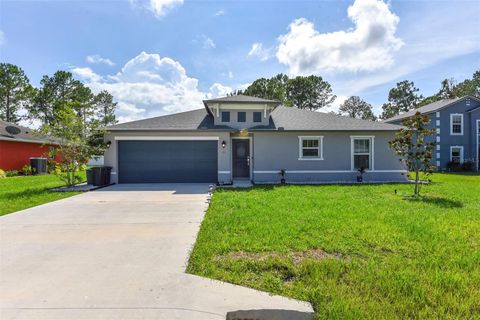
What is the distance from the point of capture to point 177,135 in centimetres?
1255

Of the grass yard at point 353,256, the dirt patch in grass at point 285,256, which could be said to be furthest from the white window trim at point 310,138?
the dirt patch in grass at point 285,256

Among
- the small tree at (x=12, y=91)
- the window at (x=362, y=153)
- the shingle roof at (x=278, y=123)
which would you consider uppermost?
the small tree at (x=12, y=91)

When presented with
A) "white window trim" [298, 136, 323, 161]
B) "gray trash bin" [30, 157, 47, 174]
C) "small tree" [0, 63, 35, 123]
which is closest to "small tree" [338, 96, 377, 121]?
"white window trim" [298, 136, 323, 161]

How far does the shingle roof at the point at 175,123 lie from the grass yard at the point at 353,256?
663cm

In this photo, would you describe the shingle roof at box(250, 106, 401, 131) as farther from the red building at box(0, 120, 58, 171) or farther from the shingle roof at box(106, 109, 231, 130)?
the red building at box(0, 120, 58, 171)

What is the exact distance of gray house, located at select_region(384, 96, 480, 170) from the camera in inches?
817

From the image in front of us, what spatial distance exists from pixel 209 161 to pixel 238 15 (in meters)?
6.62

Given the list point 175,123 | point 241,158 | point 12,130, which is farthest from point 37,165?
point 241,158

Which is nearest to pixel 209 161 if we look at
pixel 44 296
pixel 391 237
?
pixel 391 237

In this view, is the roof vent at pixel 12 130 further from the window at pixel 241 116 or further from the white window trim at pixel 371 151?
the white window trim at pixel 371 151

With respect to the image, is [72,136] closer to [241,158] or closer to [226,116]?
[226,116]

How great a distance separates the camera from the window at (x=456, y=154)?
20803mm

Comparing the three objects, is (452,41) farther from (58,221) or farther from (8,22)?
(8,22)

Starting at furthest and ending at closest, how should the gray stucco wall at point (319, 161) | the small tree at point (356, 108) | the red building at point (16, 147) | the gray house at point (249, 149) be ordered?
the small tree at point (356, 108) < the red building at point (16, 147) < the gray stucco wall at point (319, 161) < the gray house at point (249, 149)
